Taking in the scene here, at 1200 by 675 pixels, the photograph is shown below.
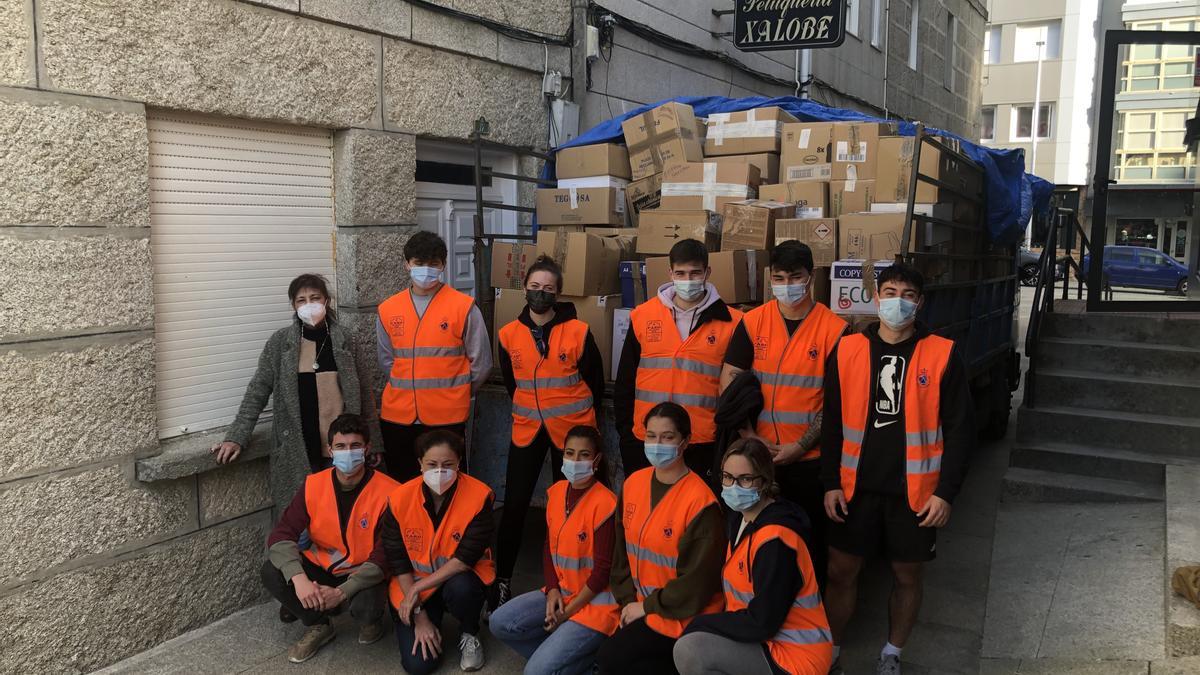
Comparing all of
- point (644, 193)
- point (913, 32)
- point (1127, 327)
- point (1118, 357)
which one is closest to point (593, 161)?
point (644, 193)

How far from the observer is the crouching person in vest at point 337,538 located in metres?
4.12

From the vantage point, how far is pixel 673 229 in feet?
17.7

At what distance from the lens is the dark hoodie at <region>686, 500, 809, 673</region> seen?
315 cm

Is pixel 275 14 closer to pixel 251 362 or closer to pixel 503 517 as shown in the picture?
pixel 251 362

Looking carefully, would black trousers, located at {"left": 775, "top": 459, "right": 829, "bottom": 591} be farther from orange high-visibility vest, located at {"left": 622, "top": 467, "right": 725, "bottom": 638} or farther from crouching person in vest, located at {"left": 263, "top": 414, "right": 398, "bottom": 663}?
crouching person in vest, located at {"left": 263, "top": 414, "right": 398, "bottom": 663}

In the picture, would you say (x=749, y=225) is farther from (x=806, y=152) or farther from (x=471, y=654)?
(x=471, y=654)

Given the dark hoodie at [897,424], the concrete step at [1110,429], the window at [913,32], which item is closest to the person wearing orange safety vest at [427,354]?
the dark hoodie at [897,424]

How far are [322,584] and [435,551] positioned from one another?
54 cm

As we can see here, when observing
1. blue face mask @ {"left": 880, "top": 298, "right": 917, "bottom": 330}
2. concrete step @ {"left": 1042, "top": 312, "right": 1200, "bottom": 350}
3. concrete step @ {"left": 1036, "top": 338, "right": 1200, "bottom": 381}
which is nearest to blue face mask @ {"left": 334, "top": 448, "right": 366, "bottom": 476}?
blue face mask @ {"left": 880, "top": 298, "right": 917, "bottom": 330}

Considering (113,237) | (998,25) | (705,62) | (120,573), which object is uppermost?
(998,25)

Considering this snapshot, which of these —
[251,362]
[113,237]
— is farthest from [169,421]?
[113,237]

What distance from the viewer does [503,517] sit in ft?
15.3

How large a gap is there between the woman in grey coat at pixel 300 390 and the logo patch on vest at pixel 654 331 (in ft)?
5.10

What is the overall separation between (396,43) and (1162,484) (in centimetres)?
533
